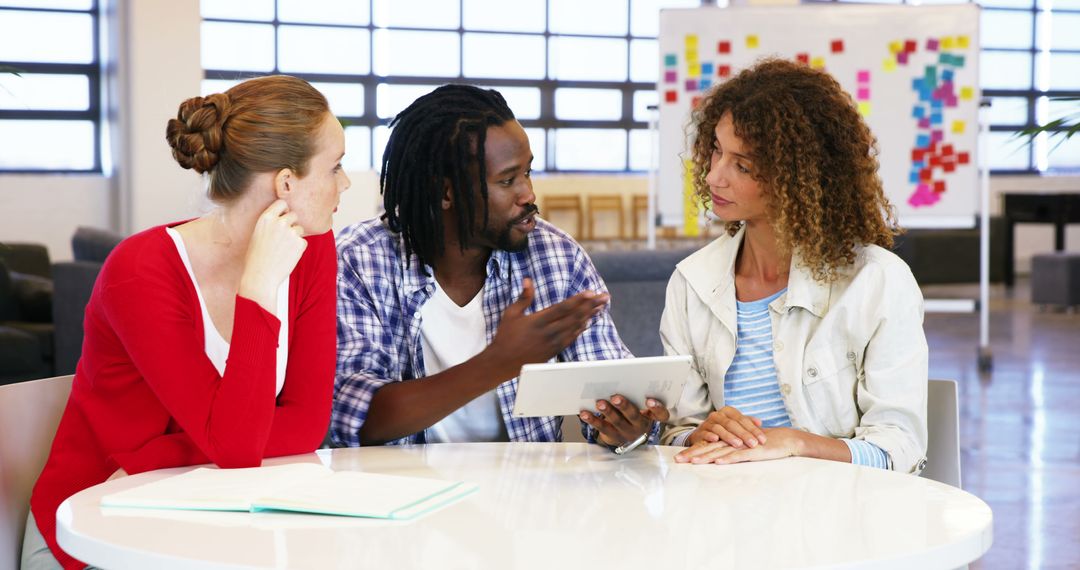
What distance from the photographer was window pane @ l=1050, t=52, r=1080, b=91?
42.6ft

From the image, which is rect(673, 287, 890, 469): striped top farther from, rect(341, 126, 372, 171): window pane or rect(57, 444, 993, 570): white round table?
rect(341, 126, 372, 171): window pane

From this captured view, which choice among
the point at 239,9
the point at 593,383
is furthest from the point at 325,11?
the point at 593,383

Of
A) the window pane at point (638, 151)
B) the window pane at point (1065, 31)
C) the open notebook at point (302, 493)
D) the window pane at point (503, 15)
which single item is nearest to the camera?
the open notebook at point (302, 493)

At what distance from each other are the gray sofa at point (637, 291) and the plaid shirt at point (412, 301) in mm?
2125

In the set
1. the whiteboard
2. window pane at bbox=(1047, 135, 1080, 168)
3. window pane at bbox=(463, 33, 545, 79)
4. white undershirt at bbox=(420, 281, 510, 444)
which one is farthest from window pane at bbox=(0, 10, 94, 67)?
window pane at bbox=(1047, 135, 1080, 168)

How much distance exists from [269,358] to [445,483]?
0.35 metres

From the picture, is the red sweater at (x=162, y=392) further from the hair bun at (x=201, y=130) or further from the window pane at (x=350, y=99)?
the window pane at (x=350, y=99)

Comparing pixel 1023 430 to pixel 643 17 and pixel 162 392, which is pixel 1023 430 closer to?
pixel 162 392

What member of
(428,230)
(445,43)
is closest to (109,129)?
(445,43)

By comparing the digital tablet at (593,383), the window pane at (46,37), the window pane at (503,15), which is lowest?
the digital tablet at (593,383)

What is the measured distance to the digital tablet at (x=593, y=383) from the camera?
1342 millimetres

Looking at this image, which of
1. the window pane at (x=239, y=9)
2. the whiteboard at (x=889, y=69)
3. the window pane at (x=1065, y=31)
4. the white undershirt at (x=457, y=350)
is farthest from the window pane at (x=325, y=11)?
the white undershirt at (x=457, y=350)

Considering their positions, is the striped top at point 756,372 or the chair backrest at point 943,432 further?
the striped top at point 756,372

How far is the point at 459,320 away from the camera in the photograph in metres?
2.00
